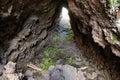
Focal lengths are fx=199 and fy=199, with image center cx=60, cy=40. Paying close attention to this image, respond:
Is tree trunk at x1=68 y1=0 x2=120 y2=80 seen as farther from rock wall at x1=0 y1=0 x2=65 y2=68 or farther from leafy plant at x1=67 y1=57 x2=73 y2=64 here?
rock wall at x1=0 y1=0 x2=65 y2=68

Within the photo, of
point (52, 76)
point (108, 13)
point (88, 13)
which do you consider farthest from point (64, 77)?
point (108, 13)

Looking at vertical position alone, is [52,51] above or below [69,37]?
below

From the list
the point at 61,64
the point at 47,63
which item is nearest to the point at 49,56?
the point at 47,63

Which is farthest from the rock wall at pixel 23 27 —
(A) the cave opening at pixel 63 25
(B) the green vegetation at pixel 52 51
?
(A) the cave opening at pixel 63 25

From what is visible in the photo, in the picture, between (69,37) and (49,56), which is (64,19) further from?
(49,56)

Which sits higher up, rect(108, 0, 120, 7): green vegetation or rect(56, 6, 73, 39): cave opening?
rect(108, 0, 120, 7): green vegetation

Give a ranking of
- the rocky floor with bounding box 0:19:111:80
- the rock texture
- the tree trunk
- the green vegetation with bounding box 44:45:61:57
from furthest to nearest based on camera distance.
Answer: the green vegetation with bounding box 44:45:61:57 → the rocky floor with bounding box 0:19:111:80 → the rock texture → the tree trunk

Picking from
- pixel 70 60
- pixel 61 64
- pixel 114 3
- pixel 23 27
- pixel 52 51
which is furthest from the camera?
pixel 52 51

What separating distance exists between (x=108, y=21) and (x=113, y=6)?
34 centimetres

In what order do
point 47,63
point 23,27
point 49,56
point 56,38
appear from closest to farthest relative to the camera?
point 23,27
point 47,63
point 49,56
point 56,38

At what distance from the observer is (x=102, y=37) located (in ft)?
14.3

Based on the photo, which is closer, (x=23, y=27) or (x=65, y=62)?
(x=23, y=27)

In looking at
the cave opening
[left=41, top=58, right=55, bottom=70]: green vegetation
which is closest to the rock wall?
[left=41, top=58, right=55, bottom=70]: green vegetation

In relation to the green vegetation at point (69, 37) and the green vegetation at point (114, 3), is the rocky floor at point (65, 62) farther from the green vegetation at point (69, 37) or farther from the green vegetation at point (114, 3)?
the green vegetation at point (114, 3)
